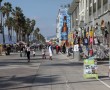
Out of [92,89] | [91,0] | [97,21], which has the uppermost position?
[91,0]

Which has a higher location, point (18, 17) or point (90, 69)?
point (18, 17)

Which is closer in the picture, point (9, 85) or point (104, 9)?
point (9, 85)

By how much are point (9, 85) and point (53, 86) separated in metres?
1.99

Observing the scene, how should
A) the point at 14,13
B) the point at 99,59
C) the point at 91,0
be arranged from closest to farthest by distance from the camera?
the point at 99,59, the point at 91,0, the point at 14,13

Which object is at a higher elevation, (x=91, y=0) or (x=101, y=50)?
(x=91, y=0)

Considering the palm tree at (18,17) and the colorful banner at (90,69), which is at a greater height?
the palm tree at (18,17)

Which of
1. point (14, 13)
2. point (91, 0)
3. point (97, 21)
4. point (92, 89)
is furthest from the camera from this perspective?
point (14, 13)

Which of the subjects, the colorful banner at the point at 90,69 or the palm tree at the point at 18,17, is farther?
the palm tree at the point at 18,17

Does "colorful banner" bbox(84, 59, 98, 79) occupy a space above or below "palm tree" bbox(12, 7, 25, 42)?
below

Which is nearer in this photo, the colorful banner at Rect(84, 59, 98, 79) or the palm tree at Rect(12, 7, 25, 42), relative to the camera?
the colorful banner at Rect(84, 59, 98, 79)

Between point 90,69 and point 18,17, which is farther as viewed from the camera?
point 18,17

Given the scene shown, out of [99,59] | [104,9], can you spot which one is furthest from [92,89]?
[104,9]

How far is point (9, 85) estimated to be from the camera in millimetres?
17094

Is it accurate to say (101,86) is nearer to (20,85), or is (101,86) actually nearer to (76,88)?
(76,88)
